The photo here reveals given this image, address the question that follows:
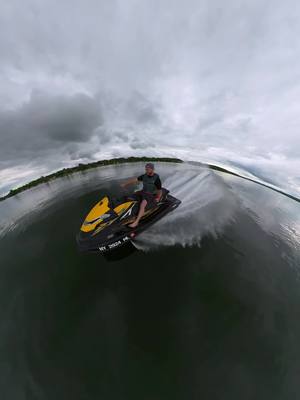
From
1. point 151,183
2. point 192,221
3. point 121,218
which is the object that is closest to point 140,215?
point 121,218

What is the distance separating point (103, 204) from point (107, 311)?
13.7ft

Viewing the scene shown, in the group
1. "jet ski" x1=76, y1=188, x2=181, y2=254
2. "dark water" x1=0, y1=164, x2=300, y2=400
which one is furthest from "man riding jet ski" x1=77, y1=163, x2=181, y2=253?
"dark water" x1=0, y1=164, x2=300, y2=400

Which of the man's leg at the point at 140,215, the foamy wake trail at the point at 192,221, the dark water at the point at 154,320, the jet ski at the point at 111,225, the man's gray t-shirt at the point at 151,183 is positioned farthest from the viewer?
the foamy wake trail at the point at 192,221

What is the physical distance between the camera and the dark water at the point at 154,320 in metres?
3.82

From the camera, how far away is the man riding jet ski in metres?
6.05

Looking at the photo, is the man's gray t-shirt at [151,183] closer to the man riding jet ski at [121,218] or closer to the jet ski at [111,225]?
the man riding jet ski at [121,218]

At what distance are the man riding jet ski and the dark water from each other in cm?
106

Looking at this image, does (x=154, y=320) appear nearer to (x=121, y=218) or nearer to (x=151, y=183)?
(x=121, y=218)

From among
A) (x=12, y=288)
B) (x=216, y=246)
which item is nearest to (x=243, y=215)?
(x=216, y=246)

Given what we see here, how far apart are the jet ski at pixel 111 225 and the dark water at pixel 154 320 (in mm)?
1029

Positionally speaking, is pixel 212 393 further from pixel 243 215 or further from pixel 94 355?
pixel 243 215

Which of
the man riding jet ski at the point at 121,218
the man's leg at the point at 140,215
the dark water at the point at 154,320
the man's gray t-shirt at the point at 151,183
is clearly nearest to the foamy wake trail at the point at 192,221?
the dark water at the point at 154,320

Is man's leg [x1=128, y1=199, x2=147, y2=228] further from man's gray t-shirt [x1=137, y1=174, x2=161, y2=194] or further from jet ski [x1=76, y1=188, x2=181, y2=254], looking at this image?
man's gray t-shirt [x1=137, y1=174, x2=161, y2=194]

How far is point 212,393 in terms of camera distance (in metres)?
3.68
